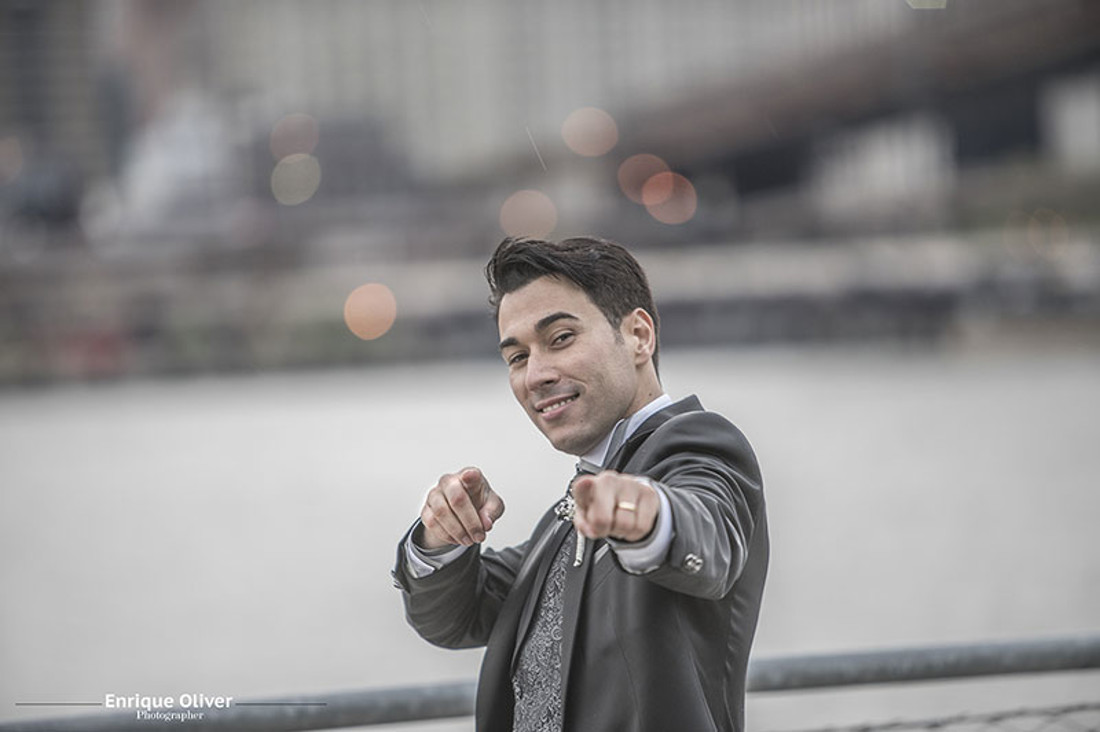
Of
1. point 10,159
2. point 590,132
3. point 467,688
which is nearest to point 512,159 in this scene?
point 590,132

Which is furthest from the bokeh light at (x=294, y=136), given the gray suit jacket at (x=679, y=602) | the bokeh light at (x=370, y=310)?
the gray suit jacket at (x=679, y=602)

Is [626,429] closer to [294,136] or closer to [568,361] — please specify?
[568,361]

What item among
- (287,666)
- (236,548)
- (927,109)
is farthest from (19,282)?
(287,666)

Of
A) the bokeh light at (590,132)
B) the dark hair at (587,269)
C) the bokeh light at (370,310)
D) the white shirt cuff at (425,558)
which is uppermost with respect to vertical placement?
the bokeh light at (590,132)

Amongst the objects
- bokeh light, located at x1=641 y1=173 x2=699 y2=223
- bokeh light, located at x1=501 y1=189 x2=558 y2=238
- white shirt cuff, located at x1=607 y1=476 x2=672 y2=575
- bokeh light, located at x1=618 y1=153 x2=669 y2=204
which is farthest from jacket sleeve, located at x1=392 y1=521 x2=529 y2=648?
bokeh light, located at x1=641 y1=173 x2=699 y2=223

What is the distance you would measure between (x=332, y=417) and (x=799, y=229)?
2631cm

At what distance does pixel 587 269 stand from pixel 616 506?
1.52 ft

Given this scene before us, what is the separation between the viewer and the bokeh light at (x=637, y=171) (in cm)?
7419

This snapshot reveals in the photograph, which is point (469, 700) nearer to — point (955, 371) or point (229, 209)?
point (955, 371)

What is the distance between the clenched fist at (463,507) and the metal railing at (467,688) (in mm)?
621

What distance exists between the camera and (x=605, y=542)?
183 centimetres

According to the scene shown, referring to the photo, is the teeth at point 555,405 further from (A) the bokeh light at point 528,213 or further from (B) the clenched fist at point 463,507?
Answer: (A) the bokeh light at point 528,213

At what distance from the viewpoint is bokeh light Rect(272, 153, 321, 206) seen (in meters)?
89.1

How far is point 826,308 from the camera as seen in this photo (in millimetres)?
44531
